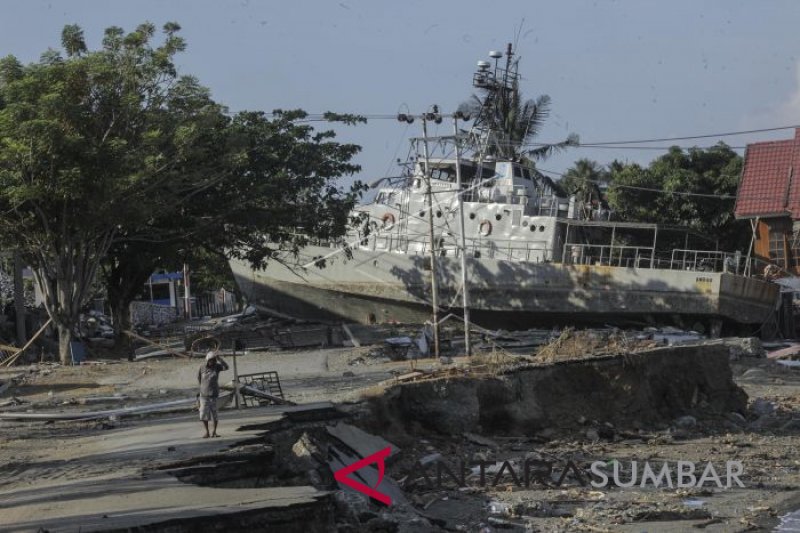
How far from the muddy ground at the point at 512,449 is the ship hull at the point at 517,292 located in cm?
1171

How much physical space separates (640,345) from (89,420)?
428 inches

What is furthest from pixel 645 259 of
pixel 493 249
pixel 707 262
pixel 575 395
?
pixel 575 395

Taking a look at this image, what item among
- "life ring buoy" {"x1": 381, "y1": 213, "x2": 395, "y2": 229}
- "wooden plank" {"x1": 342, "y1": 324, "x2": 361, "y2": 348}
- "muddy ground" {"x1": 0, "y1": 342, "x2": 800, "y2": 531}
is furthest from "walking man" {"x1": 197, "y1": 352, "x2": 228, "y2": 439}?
"life ring buoy" {"x1": 381, "y1": 213, "x2": 395, "y2": 229}

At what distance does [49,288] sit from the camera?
26.9m

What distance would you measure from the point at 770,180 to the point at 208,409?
2799 cm

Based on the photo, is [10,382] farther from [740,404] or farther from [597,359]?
[740,404]

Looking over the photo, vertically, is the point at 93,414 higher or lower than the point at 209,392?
lower

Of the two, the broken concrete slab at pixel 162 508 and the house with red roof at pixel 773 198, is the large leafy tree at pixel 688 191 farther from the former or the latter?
the broken concrete slab at pixel 162 508

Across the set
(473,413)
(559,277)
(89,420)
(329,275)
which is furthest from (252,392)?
(329,275)

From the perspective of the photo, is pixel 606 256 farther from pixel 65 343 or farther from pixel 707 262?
pixel 65 343

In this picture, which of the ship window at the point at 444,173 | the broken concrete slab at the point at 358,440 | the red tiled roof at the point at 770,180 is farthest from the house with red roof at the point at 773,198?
the broken concrete slab at the point at 358,440

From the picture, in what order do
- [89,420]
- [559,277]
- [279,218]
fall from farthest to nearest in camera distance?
[559,277] < [279,218] < [89,420]

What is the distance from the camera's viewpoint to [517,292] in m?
38.2

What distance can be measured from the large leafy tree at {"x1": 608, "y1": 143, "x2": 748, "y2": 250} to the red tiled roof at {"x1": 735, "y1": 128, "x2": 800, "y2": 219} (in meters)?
4.26
